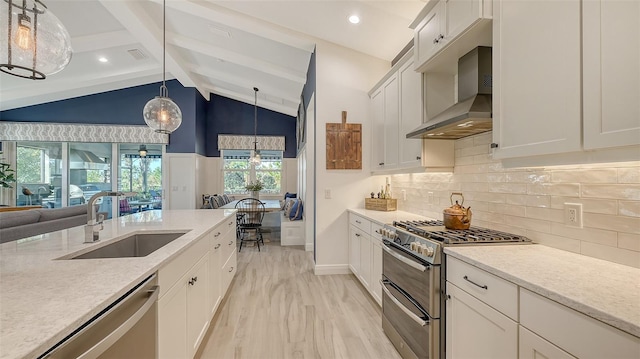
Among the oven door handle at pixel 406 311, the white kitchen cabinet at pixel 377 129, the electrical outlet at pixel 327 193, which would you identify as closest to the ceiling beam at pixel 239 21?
the white kitchen cabinet at pixel 377 129

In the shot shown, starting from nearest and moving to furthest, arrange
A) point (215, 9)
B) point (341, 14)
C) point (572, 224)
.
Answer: point (572, 224)
point (341, 14)
point (215, 9)

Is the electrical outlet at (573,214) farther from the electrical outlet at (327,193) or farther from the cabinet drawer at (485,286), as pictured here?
the electrical outlet at (327,193)

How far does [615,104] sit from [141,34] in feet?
18.6

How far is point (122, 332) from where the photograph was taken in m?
0.92

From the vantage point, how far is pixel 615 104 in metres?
0.95

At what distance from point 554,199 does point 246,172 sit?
292 inches

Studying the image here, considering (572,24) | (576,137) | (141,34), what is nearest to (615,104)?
(576,137)

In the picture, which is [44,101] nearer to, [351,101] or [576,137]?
[351,101]

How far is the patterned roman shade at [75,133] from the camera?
6.45 meters

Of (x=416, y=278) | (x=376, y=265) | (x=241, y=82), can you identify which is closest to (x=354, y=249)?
(x=376, y=265)

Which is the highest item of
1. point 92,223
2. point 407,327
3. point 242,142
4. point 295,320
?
point 242,142

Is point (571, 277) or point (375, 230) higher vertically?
point (571, 277)

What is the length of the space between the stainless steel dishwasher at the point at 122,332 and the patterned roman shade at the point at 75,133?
6484 millimetres

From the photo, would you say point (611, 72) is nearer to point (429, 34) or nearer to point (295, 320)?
point (429, 34)
